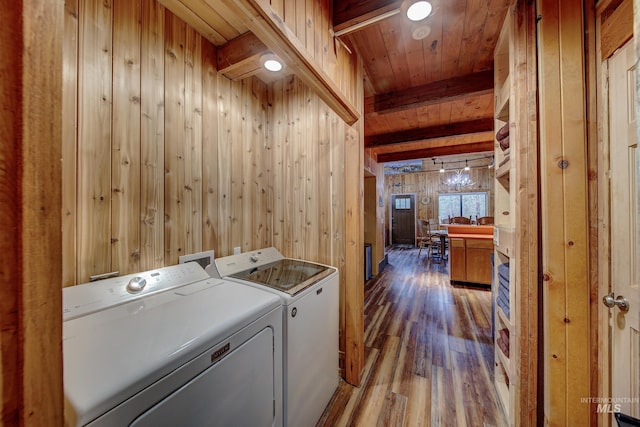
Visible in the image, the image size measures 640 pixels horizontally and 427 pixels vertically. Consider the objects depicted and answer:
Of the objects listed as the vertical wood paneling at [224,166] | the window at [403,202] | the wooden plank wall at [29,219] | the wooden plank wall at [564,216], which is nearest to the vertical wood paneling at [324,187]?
the vertical wood paneling at [224,166]

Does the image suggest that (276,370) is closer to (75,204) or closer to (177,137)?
(75,204)

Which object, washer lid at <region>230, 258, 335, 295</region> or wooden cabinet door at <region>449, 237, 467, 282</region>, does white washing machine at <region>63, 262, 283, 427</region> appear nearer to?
washer lid at <region>230, 258, 335, 295</region>

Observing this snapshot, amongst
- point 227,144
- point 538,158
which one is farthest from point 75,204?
point 538,158

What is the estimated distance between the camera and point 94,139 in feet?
3.74

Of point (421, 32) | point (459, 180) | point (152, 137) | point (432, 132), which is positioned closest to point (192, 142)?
point (152, 137)

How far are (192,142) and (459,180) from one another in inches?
320

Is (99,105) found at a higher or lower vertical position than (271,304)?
higher

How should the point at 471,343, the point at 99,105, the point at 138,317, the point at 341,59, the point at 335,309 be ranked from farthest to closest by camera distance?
the point at 471,343, the point at 335,309, the point at 341,59, the point at 99,105, the point at 138,317

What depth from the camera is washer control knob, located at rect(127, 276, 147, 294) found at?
3.69ft

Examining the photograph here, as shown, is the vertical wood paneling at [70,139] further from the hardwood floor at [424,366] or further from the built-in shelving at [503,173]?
the built-in shelving at [503,173]

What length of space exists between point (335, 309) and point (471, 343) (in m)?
1.65

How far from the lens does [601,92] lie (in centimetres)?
104

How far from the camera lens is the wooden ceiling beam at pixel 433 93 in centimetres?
233

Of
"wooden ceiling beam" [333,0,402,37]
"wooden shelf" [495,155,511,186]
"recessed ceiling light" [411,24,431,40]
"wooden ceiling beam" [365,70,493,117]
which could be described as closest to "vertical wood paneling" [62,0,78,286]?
"wooden ceiling beam" [333,0,402,37]
